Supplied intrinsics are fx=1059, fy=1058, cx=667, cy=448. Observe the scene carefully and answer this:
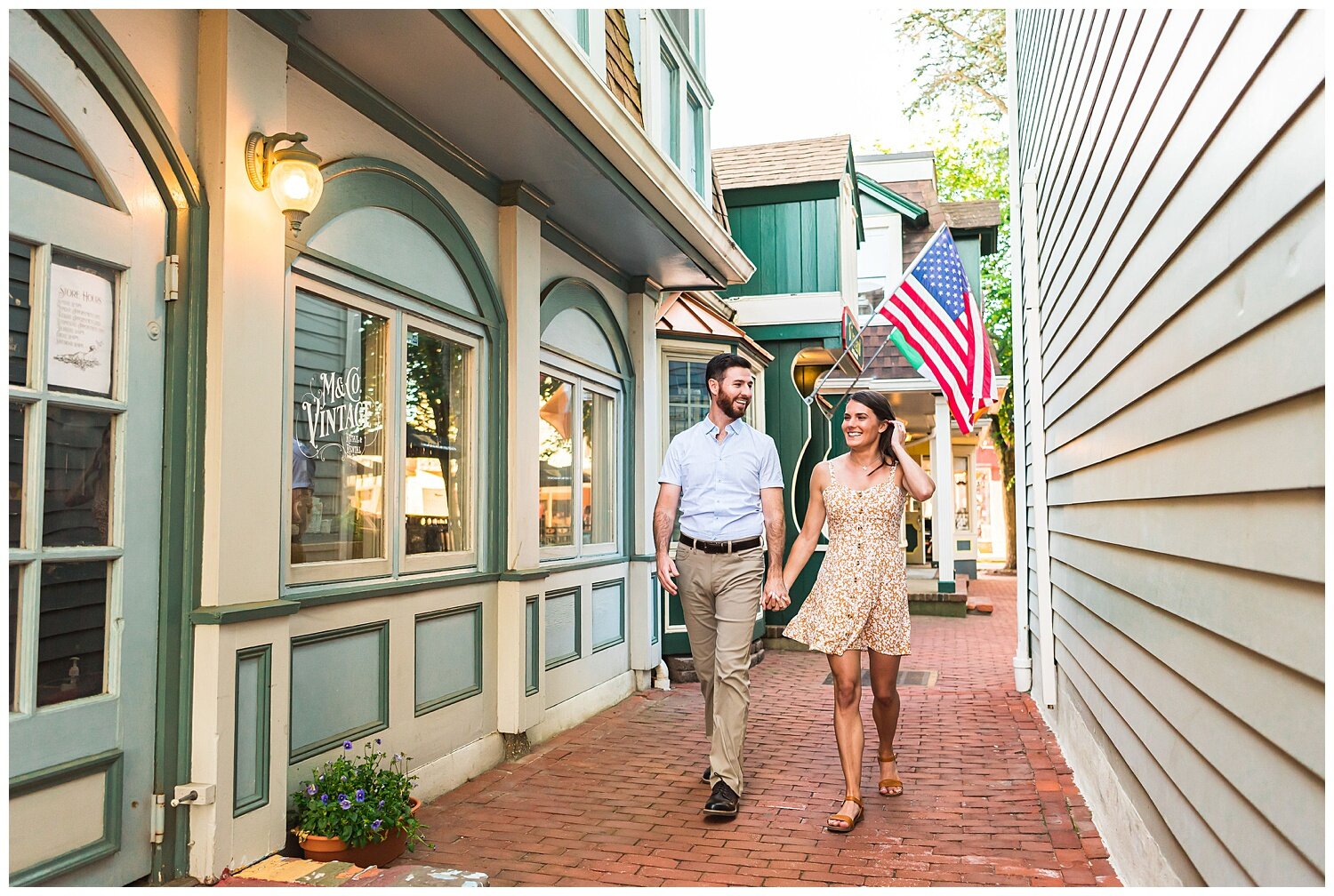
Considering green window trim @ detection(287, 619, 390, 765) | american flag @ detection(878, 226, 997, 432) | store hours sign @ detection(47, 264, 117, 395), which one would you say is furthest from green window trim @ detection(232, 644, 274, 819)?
american flag @ detection(878, 226, 997, 432)

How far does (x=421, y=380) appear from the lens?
5.11m

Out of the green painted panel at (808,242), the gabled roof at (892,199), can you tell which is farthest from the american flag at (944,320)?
the gabled roof at (892,199)

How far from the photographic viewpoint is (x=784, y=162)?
40.5 feet

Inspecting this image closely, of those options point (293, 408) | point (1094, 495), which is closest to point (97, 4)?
point (293, 408)

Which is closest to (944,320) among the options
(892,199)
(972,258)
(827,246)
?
(827,246)

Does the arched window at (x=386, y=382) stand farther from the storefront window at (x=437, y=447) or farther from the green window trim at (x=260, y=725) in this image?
the green window trim at (x=260, y=725)

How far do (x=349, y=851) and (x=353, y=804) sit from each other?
154 mm

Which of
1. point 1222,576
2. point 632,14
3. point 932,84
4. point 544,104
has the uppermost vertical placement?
point 932,84

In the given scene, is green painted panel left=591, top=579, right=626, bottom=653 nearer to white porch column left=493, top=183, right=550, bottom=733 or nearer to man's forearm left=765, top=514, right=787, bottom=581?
white porch column left=493, top=183, right=550, bottom=733

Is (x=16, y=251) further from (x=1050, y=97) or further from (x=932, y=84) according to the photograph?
(x=932, y=84)

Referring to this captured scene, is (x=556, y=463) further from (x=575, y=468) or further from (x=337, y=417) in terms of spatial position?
(x=337, y=417)

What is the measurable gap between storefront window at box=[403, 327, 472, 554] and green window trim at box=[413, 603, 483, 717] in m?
0.31

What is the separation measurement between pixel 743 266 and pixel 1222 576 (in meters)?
6.05

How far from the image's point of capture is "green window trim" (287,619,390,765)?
4.00m
